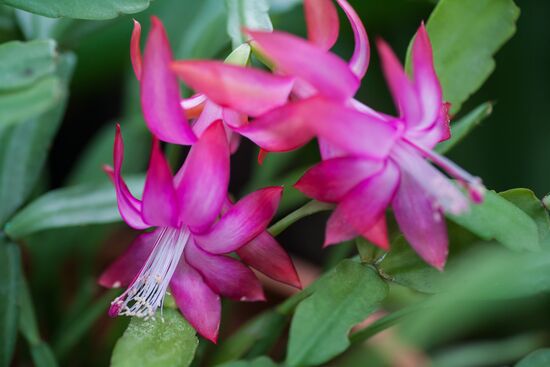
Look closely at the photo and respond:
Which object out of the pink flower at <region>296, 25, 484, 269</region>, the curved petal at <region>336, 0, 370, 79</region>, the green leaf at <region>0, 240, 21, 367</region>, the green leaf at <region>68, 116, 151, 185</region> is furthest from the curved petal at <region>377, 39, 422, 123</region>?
the green leaf at <region>68, 116, 151, 185</region>

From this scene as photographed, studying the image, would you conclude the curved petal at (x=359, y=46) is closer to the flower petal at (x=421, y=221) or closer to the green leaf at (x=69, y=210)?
the flower petal at (x=421, y=221)

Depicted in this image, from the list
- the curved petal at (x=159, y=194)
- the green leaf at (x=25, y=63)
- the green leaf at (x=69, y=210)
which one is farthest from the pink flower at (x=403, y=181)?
the green leaf at (x=69, y=210)

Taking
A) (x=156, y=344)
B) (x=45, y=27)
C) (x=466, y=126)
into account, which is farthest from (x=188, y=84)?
(x=45, y=27)

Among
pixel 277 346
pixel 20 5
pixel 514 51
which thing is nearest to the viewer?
pixel 20 5

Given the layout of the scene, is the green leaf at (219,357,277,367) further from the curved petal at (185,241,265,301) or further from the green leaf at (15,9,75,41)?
the green leaf at (15,9,75,41)

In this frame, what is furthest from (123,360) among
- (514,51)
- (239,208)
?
(514,51)

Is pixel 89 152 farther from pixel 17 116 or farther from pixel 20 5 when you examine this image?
pixel 17 116

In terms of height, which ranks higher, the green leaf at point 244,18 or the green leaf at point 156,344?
the green leaf at point 244,18
